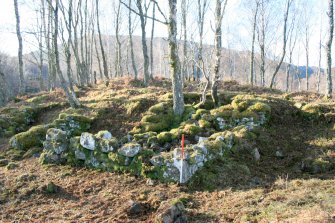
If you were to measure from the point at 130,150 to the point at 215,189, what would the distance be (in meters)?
2.74

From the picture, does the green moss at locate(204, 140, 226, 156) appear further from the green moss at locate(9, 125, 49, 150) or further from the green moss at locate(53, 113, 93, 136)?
the green moss at locate(9, 125, 49, 150)

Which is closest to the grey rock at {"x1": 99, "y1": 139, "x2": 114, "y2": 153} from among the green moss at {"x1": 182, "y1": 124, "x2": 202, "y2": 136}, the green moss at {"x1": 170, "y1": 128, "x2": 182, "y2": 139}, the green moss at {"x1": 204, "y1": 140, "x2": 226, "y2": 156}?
the green moss at {"x1": 170, "y1": 128, "x2": 182, "y2": 139}

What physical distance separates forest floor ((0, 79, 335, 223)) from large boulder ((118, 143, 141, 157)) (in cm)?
66

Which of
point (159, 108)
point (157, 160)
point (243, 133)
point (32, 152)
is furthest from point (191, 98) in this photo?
point (32, 152)

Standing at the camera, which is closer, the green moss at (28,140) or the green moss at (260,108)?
the green moss at (260,108)

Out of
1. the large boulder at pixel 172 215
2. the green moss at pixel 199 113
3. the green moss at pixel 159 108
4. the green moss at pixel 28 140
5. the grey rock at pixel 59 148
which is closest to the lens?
the large boulder at pixel 172 215

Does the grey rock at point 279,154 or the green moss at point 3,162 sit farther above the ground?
the grey rock at point 279,154

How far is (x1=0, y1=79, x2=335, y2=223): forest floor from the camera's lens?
6016mm

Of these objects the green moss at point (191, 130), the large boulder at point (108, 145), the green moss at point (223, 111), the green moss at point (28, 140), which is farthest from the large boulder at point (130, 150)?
the green moss at point (28, 140)

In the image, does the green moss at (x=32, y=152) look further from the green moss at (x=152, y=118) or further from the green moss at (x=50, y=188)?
the green moss at (x=152, y=118)

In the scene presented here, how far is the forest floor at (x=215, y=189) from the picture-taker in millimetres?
6016

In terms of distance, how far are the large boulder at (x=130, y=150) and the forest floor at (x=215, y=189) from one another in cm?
66

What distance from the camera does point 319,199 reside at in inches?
233

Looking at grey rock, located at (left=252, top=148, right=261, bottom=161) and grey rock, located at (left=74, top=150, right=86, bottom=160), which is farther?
grey rock, located at (left=74, top=150, right=86, bottom=160)
